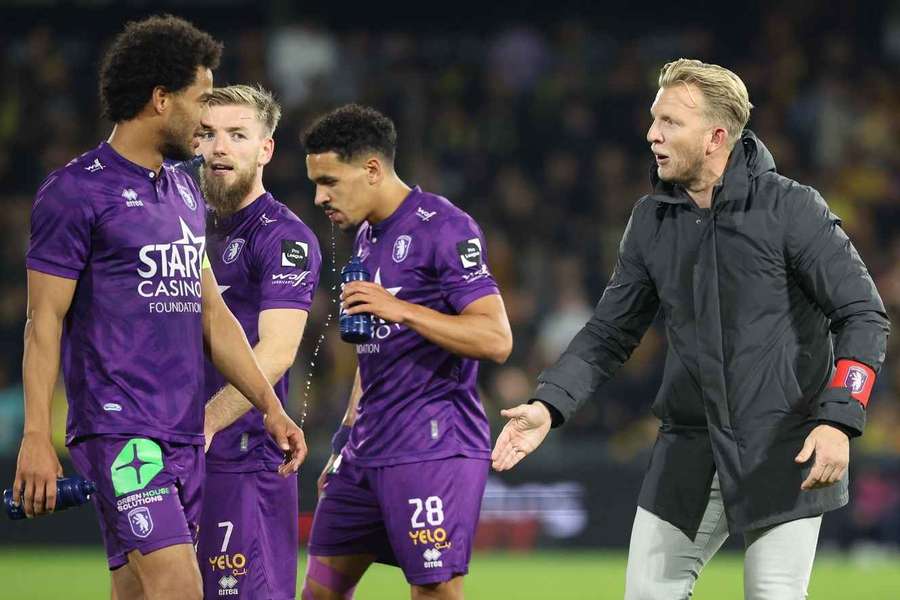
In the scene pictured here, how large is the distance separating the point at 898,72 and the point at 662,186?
12611 millimetres

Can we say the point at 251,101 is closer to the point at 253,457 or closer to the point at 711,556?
the point at 253,457

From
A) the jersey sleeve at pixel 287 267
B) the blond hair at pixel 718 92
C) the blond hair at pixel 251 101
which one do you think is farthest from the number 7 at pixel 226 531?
the blond hair at pixel 718 92

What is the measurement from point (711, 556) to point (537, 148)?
11390mm

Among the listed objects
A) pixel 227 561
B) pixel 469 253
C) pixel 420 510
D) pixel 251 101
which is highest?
pixel 251 101

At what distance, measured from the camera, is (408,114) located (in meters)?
16.2

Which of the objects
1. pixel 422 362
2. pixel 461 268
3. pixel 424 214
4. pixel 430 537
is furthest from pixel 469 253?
pixel 430 537

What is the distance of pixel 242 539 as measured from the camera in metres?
5.91

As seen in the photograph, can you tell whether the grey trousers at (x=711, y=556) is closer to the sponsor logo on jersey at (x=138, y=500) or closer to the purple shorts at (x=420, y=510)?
the purple shorts at (x=420, y=510)

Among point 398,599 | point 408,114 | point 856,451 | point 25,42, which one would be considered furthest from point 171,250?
point 25,42

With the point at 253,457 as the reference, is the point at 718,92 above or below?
above

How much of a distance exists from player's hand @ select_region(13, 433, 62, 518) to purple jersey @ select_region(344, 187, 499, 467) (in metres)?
1.69

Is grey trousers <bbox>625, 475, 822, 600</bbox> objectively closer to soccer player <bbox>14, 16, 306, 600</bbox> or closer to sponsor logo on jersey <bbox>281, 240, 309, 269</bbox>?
soccer player <bbox>14, 16, 306, 600</bbox>

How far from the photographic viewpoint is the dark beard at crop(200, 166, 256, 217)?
6.21 metres

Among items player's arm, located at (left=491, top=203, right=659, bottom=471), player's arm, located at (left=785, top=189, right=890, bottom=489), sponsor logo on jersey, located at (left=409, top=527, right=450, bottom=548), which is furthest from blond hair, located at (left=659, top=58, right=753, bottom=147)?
sponsor logo on jersey, located at (left=409, top=527, right=450, bottom=548)
